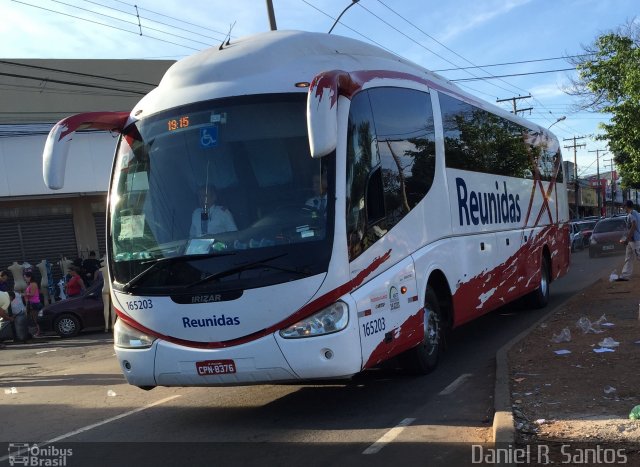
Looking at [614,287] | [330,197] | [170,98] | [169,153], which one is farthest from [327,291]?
[614,287]

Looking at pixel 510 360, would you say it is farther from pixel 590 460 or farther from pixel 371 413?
pixel 590 460

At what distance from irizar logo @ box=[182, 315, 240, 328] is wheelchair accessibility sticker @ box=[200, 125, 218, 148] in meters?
1.61

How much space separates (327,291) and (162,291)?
1.55 metres

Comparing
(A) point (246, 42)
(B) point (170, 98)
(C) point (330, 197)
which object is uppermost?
(A) point (246, 42)

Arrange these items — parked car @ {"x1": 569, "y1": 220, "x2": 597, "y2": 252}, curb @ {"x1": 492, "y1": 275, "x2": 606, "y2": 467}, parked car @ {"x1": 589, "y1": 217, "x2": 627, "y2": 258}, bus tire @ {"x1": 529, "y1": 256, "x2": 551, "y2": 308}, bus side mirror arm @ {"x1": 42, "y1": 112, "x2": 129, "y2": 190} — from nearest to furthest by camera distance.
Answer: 1. curb @ {"x1": 492, "y1": 275, "x2": 606, "y2": 467}
2. bus side mirror arm @ {"x1": 42, "y1": 112, "x2": 129, "y2": 190}
3. bus tire @ {"x1": 529, "y1": 256, "x2": 551, "y2": 308}
4. parked car @ {"x1": 589, "y1": 217, "x2": 627, "y2": 258}
5. parked car @ {"x1": 569, "y1": 220, "x2": 597, "y2": 252}

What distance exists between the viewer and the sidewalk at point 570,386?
466 centimetres

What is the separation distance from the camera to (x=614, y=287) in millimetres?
13484

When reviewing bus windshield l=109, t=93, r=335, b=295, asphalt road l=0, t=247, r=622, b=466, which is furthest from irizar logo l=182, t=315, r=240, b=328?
asphalt road l=0, t=247, r=622, b=466

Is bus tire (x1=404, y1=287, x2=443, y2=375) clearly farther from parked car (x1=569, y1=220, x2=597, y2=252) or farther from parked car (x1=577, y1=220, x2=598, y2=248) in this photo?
parked car (x1=577, y1=220, x2=598, y2=248)

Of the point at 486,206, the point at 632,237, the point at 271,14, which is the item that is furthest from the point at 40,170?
the point at 632,237

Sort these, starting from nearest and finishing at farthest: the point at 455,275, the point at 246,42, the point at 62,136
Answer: the point at 62,136, the point at 246,42, the point at 455,275

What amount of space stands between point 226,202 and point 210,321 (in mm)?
1088

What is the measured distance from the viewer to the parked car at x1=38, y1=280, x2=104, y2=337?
15.9 meters

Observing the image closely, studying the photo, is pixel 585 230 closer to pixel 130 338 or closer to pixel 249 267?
pixel 249 267
